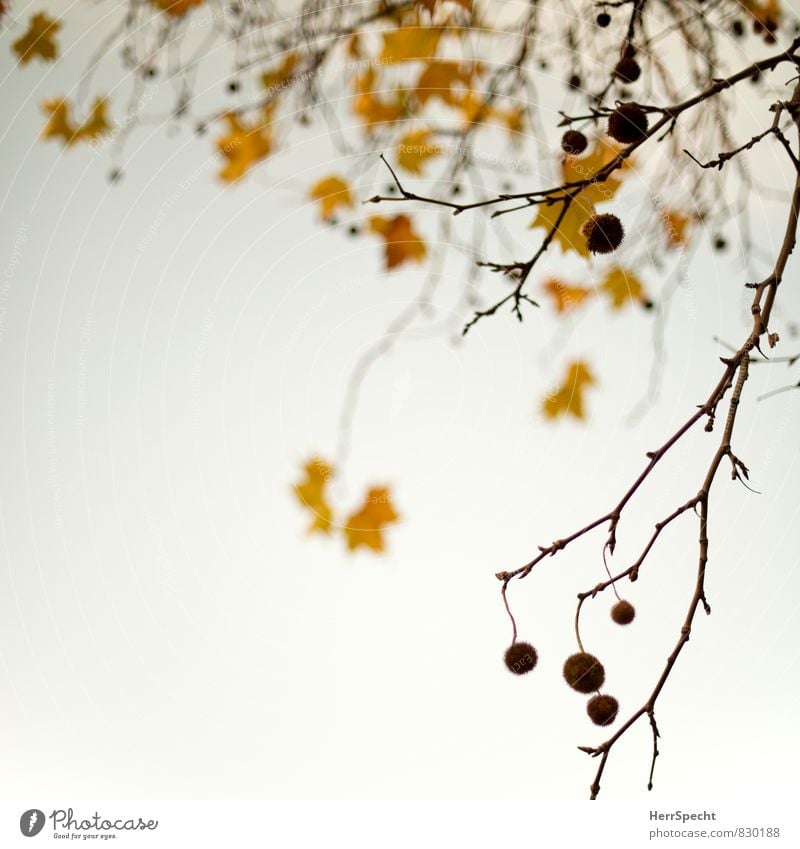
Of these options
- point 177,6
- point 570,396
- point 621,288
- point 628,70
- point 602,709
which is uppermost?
point 177,6

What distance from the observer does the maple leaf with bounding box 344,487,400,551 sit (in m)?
1.05

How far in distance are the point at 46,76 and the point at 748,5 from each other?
91 centimetres

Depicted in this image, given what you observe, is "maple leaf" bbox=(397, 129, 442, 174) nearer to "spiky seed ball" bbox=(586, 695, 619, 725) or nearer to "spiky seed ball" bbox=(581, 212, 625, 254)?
"spiky seed ball" bbox=(581, 212, 625, 254)

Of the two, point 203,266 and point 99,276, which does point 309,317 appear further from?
point 99,276

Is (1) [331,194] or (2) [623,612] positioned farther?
(1) [331,194]

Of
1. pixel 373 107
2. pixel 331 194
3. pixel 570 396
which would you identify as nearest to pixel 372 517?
→ pixel 570 396

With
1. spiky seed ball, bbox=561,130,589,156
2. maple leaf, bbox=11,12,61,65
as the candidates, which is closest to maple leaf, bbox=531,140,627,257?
spiky seed ball, bbox=561,130,589,156

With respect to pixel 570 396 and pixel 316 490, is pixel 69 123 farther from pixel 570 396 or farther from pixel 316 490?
pixel 570 396

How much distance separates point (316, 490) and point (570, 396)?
362mm

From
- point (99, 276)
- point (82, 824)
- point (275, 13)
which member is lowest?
point (82, 824)

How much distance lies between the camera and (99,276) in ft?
3.49

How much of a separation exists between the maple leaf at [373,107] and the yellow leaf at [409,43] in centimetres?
4

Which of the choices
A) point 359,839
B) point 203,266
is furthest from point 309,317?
point 359,839

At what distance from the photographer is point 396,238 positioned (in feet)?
3.58
